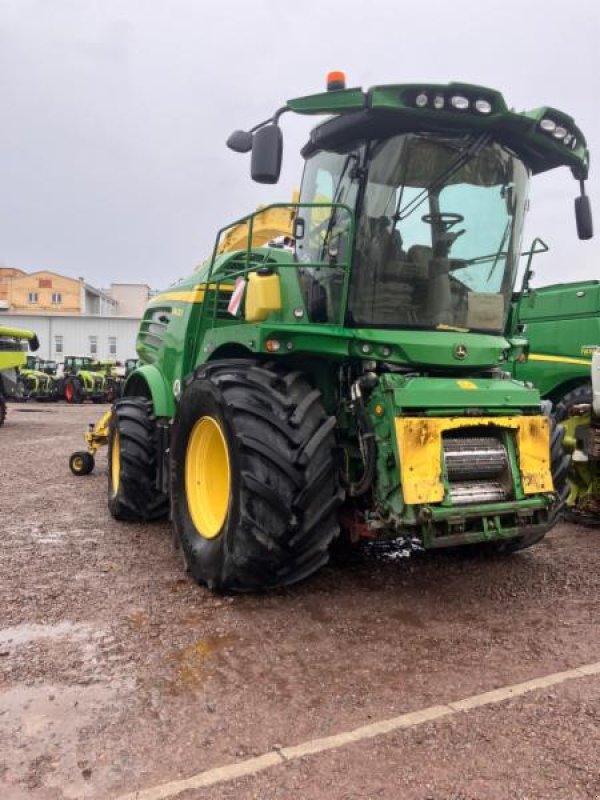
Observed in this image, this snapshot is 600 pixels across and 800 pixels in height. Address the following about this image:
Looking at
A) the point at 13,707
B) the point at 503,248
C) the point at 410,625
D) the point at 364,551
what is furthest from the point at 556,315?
the point at 13,707

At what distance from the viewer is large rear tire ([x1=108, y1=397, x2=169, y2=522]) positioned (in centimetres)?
546

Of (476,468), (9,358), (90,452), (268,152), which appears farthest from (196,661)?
(9,358)

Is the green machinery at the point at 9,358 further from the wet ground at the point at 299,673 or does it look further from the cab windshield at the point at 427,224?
the cab windshield at the point at 427,224

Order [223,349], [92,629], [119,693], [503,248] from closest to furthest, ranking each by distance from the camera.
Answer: [119,693] < [92,629] < [503,248] < [223,349]

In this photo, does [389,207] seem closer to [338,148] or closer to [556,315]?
[338,148]

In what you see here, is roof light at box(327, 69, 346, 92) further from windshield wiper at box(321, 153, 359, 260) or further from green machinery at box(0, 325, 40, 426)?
green machinery at box(0, 325, 40, 426)

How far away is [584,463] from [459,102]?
3884 millimetres

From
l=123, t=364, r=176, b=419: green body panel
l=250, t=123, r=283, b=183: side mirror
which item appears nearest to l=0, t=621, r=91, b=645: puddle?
l=123, t=364, r=176, b=419: green body panel

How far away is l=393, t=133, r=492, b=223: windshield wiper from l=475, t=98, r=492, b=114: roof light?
193 millimetres

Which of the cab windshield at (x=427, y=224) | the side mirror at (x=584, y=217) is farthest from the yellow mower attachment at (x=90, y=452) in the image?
the side mirror at (x=584, y=217)

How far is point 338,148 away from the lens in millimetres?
3797

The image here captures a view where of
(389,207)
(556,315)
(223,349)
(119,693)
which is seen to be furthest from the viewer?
(556,315)

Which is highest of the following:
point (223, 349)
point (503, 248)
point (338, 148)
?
point (338, 148)

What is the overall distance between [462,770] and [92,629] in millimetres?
1977
